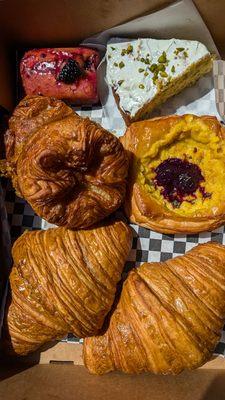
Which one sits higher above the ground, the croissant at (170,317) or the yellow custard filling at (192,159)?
the yellow custard filling at (192,159)

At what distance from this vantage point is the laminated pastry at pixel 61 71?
3113mm

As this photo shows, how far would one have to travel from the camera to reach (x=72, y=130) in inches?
102

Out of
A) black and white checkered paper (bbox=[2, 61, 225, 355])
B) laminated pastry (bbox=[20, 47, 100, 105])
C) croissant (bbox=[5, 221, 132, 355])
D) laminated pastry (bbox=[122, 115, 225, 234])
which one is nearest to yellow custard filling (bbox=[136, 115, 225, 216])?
laminated pastry (bbox=[122, 115, 225, 234])

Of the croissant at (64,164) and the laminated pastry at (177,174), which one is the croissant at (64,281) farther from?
the laminated pastry at (177,174)

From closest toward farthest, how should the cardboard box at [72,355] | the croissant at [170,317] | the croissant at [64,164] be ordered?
the croissant at [64,164] < the croissant at [170,317] < the cardboard box at [72,355]

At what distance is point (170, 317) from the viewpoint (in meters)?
2.76

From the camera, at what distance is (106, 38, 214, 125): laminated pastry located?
10.2 feet

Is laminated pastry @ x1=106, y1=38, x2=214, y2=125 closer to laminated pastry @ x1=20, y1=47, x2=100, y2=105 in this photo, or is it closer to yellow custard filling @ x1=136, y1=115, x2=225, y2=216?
laminated pastry @ x1=20, y1=47, x2=100, y2=105

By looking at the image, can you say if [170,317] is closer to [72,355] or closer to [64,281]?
[64,281]

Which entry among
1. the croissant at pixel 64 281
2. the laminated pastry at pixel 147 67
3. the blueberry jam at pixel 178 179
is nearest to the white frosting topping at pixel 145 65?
the laminated pastry at pixel 147 67

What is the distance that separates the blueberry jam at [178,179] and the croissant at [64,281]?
0.37 meters

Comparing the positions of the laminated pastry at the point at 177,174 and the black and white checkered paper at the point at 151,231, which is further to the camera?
the black and white checkered paper at the point at 151,231

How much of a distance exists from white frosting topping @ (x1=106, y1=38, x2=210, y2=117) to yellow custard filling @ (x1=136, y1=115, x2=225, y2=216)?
0.96 ft

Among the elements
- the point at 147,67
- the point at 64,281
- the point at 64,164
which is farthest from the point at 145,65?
the point at 64,281
